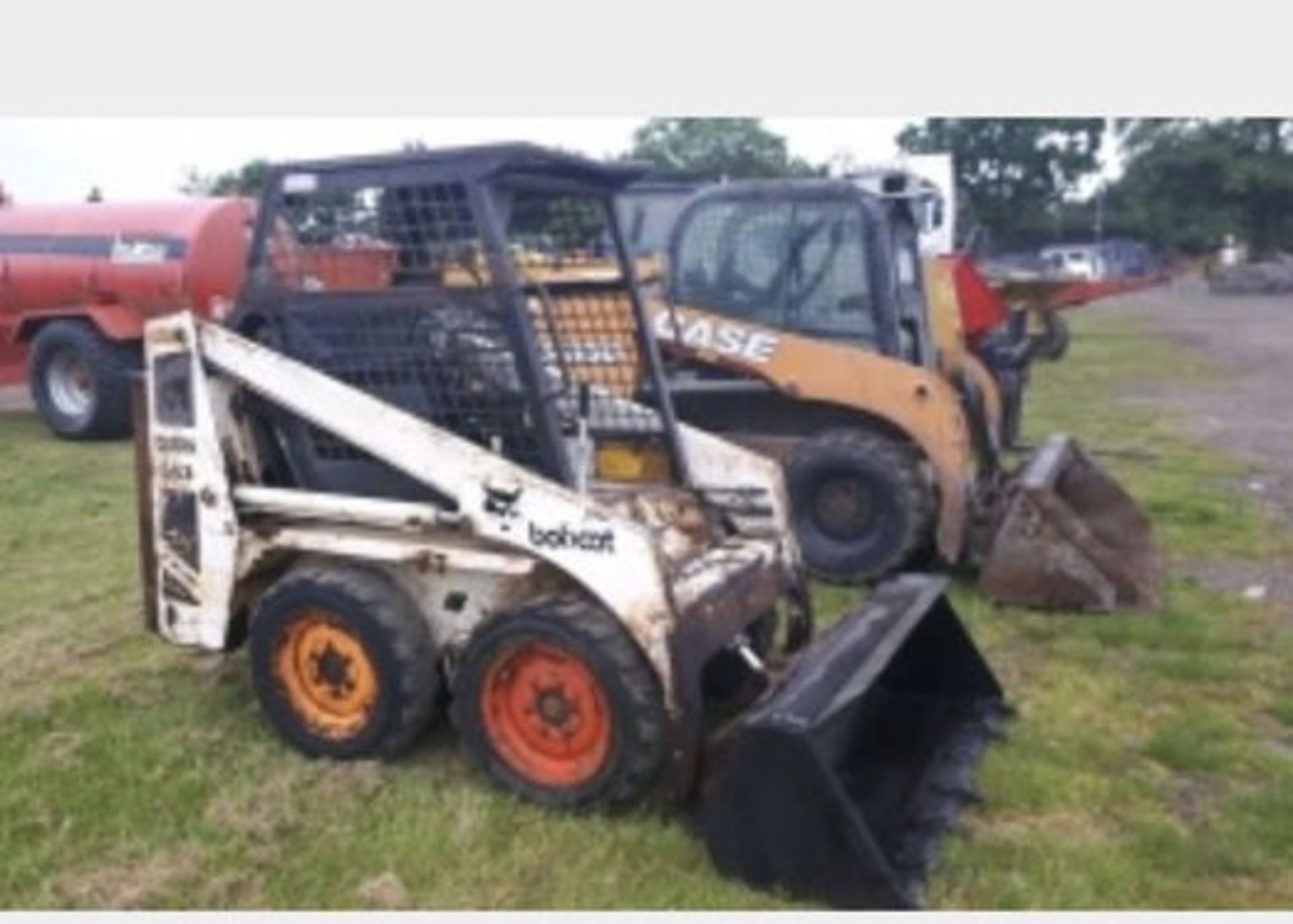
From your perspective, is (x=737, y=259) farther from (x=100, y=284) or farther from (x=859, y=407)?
→ (x=100, y=284)

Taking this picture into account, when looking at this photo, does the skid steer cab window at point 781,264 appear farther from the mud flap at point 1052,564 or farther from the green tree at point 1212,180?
the green tree at point 1212,180

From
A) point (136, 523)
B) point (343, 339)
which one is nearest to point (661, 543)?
point (343, 339)

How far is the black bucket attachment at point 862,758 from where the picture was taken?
3438 mm

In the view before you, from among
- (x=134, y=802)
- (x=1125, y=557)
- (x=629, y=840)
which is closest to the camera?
(x=629, y=840)

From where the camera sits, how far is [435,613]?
433 centimetres

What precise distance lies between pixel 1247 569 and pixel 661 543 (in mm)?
3843

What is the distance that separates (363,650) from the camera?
14.0 ft

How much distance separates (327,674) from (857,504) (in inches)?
120

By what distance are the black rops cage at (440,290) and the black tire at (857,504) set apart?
2.08m

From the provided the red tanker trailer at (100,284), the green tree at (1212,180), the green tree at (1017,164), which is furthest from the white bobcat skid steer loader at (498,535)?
the green tree at (1017,164)

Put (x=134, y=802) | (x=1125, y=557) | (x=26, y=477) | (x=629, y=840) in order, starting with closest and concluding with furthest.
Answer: (x=629, y=840) < (x=134, y=802) < (x=1125, y=557) < (x=26, y=477)

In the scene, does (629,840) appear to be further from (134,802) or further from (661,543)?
(134,802)

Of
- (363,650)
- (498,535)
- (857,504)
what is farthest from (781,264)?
(363,650)

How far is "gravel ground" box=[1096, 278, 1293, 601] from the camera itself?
22.8ft
